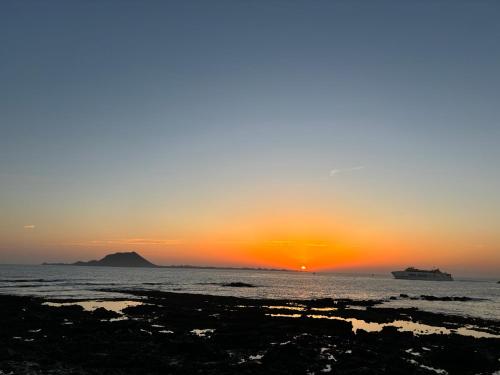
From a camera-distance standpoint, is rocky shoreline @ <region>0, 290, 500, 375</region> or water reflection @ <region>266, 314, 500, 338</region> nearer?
rocky shoreline @ <region>0, 290, 500, 375</region>

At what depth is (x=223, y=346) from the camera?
29047 mm

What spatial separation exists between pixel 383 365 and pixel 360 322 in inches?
887

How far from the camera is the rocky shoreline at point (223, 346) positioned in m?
23.2

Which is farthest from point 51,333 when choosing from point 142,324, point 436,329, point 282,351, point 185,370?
point 436,329

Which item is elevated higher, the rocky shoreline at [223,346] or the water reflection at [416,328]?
the rocky shoreline at [223,346]

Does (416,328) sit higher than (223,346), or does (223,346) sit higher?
(223,346)

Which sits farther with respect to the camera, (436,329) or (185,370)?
(436,329)

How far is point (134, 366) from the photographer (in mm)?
22828

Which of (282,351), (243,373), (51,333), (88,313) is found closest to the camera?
(243,373)

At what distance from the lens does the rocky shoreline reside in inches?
912

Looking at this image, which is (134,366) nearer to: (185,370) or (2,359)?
(185,370)

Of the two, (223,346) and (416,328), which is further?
(416,328)

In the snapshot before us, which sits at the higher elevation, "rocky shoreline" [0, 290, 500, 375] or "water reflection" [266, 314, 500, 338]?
"rocky shoreline" [0, 290, 500, 375]

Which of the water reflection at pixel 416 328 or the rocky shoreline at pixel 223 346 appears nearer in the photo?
the rocky shoreline at pixel 223 346
